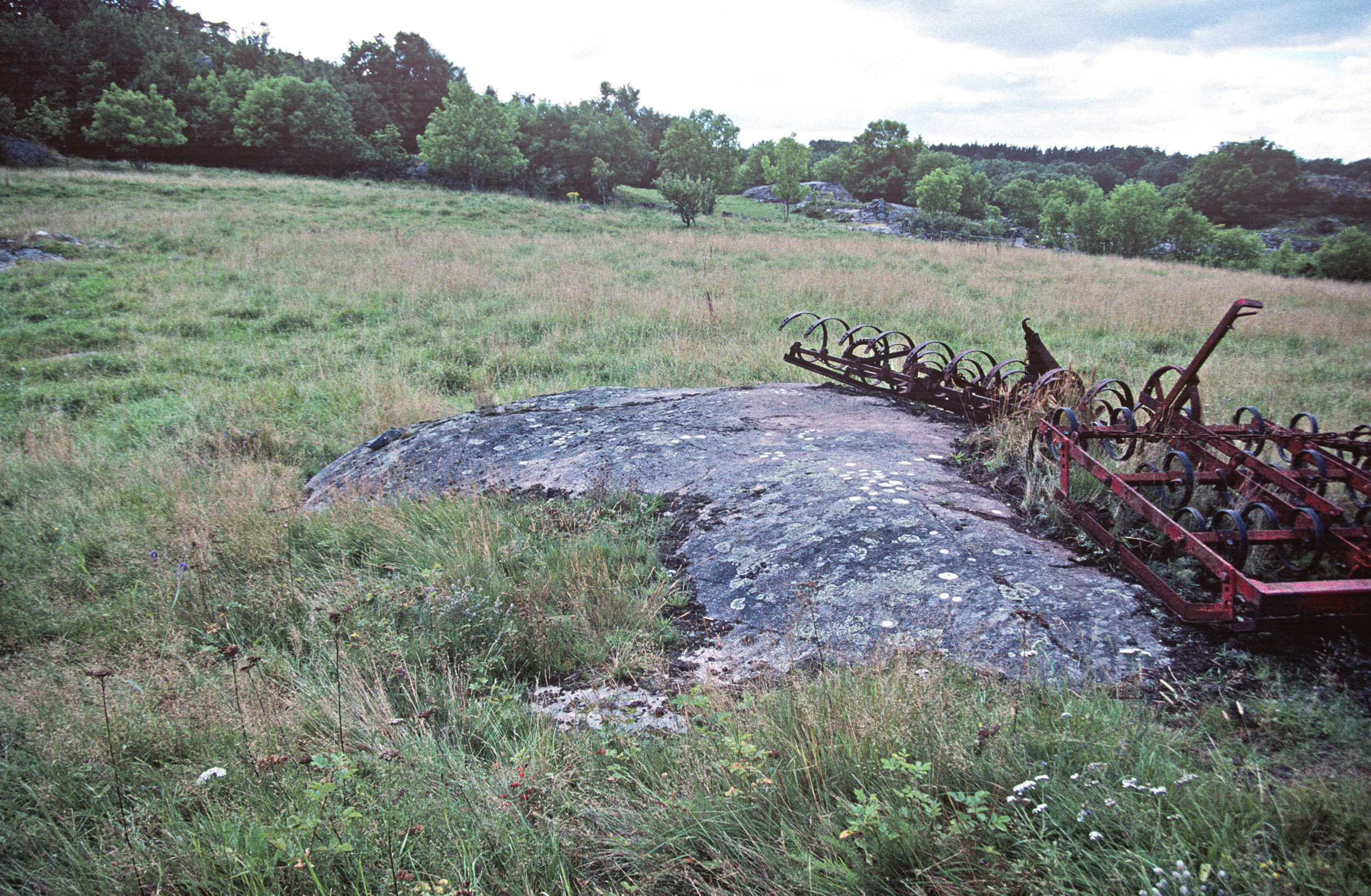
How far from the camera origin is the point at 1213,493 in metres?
3.81

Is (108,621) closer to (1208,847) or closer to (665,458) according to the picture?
(665,458)

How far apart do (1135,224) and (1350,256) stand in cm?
4148

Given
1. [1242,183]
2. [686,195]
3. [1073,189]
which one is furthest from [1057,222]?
[686,195]

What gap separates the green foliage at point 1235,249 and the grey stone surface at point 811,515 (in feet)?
138

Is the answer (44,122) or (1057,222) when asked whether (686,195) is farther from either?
(1057,222)

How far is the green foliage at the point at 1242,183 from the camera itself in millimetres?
20422

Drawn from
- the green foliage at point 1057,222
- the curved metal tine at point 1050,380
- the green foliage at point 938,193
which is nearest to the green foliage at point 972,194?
the green foliage at point 1057,222

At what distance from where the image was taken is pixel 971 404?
5.31 meters

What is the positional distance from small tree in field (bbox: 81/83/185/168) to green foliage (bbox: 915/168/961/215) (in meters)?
58.4

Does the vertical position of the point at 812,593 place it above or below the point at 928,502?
below

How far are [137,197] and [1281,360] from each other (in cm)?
3417

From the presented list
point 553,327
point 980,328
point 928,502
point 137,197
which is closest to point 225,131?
point 137,197

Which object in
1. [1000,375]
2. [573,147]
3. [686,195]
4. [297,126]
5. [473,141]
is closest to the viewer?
[1000,375]

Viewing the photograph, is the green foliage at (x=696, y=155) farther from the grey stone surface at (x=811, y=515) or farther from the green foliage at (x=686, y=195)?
the grey stone surface at (x=811, y=515)
